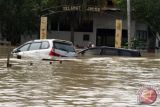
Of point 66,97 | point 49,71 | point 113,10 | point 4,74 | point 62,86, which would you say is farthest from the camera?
point 113,10

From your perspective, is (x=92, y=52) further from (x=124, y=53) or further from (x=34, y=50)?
(x=34, y=50)

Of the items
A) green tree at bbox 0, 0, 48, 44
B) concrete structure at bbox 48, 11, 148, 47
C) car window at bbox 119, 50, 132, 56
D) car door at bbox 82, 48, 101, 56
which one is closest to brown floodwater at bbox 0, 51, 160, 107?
car door at bbox 82, 48, 101, 56

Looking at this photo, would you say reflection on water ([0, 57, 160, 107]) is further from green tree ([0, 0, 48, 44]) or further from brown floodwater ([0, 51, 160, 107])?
green tree ([0, 0, 48, 44])

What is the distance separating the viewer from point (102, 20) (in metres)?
74.5

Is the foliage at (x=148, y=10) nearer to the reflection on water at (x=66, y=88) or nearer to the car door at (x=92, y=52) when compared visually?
the car door at (x=92, y=52)

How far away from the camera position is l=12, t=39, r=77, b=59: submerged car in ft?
90.1

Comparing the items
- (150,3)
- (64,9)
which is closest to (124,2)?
(150,3)

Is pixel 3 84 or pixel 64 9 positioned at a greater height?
pixel 64 9

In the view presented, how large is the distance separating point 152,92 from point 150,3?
174 feet

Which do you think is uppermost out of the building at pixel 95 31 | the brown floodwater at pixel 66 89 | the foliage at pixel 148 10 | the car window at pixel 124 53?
the foliage at pixel 148 10

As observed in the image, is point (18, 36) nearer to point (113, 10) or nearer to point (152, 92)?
point (113, 10)

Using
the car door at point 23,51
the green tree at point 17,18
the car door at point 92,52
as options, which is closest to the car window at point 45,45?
the car door at point 23,51

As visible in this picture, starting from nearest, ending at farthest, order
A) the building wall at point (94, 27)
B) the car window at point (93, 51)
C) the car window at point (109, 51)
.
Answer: the car window at point (109, 51) < the car window at point (93, 51) < the building wall at point (94, 27)

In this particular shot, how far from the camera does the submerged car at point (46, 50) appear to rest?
90.1 feet
